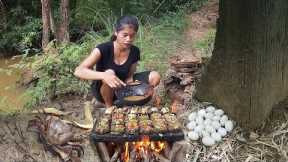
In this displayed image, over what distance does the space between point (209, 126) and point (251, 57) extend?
0.63 meters

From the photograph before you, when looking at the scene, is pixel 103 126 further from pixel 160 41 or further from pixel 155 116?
pixel 160 41

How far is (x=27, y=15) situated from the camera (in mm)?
9156

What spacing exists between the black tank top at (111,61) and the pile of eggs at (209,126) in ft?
2.14

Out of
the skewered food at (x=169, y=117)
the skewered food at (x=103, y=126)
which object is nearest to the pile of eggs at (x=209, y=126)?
the skewered food at (x=169, y=117)

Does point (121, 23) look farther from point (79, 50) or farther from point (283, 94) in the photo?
point (79, 50)

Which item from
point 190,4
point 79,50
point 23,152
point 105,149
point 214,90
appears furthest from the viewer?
point 190,4

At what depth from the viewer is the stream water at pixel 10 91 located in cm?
586

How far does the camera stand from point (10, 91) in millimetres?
6777

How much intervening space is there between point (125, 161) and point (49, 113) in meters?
0.79

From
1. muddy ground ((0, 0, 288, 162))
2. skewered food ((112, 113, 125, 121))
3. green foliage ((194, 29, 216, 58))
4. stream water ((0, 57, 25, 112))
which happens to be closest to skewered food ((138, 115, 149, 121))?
skewered food ((112, 113, 125, 121))

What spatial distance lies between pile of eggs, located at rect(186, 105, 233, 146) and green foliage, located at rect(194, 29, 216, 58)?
167 cm

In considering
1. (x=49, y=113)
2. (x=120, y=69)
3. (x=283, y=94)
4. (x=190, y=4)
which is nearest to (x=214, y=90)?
(x=283, y=94)

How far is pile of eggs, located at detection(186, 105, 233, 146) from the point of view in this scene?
3.64 meters

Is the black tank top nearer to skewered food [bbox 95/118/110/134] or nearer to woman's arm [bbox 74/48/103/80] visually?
woman's arm [bbox 74/48/103/80]
